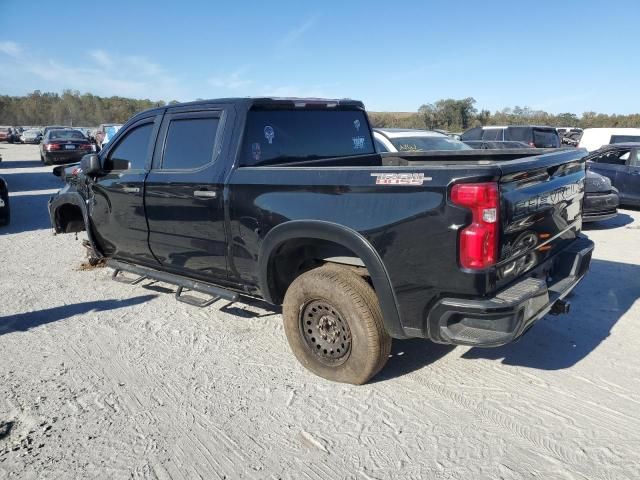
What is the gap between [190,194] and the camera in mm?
4051

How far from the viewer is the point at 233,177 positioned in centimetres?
374

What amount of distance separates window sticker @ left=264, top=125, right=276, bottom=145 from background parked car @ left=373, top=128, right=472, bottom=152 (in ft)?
13.5

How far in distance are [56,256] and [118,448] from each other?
5.24 metres

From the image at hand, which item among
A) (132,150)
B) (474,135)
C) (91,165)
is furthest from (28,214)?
(474,135)

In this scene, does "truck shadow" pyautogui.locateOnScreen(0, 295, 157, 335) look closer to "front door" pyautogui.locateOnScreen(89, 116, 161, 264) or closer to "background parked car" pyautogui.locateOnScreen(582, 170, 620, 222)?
"front door" pyautogui.locateOnScreen(89, 116, 161, 264)

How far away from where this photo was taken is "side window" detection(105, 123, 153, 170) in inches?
184

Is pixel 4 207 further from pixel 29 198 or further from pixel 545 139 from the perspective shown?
pixel 545 139

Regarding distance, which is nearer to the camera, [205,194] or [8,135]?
[205,194]

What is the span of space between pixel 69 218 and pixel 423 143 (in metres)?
5.77

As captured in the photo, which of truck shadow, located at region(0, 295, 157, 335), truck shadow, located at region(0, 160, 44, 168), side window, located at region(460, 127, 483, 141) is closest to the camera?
truck shadow, located at region(0, 295, 157, 335)

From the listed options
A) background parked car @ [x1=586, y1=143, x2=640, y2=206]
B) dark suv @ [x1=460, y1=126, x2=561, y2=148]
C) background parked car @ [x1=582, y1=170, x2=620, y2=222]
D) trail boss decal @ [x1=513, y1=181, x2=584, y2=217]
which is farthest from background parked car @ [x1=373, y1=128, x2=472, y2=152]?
dark suv @ [x1=460, y1=126, x2=561, y2=148]

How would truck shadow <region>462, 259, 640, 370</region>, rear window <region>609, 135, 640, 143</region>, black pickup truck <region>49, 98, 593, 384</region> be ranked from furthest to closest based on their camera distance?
rear window <region>609, 135, 640, 143</region> → truck shadow <region>462, 259, 640, 370</region> → black pickup truck <region>49, 98, 593, 384</region>

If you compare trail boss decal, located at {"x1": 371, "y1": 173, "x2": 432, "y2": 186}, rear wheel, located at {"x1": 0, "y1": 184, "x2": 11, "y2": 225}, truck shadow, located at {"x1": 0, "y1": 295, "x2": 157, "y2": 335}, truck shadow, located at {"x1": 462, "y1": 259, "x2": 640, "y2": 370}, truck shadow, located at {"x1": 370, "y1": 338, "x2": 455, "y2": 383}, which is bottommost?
→ truck shadow, located at {"x1": 462, "y1": 259, "x2": 640, "y2": 370}

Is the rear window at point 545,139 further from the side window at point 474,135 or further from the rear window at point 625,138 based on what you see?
the side window at point 474,135
